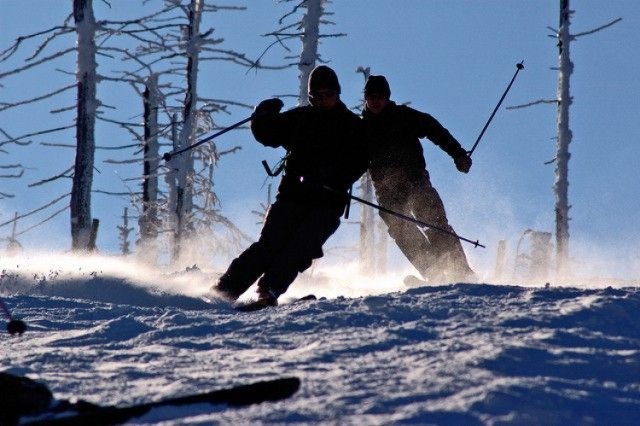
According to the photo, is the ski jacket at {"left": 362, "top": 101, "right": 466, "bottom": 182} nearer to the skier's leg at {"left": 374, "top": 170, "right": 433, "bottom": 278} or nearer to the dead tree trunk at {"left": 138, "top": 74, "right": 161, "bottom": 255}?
the skier's leg at {"left": 374, "top": 170, "right": 433, "bottom": 278}

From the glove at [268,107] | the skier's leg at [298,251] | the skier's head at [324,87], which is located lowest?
the skier's leg at [298,251]

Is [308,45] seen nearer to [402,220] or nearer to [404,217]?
[402,220]

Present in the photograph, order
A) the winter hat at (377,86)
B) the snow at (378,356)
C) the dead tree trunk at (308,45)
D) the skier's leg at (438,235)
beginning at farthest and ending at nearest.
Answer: the dead tree trunk at (308,45) → the skier's leg at (438,235) → the winter hat at (377,86) → the snow at (378,356)

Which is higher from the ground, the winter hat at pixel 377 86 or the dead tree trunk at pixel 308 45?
the dead tree trunk at pixel 308 45

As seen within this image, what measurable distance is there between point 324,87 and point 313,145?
0.46m

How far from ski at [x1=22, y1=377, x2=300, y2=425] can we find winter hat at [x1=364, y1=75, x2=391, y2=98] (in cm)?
521

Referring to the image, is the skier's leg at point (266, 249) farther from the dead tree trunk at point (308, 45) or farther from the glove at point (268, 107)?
the dead tree trunk at point (308, 45)

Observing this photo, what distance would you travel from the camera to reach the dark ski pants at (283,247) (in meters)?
7.69

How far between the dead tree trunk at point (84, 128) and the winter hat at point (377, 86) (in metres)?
9.36

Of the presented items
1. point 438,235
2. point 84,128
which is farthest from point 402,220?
point 84,128

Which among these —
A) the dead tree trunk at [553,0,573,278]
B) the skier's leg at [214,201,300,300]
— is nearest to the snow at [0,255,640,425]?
the skier's leg at [214,201,300,300]

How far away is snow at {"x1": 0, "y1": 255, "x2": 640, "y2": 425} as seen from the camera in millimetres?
3604

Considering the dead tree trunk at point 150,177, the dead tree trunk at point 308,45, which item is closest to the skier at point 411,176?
the dead tree trunk at point 308,45

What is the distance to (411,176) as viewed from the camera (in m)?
9.19
